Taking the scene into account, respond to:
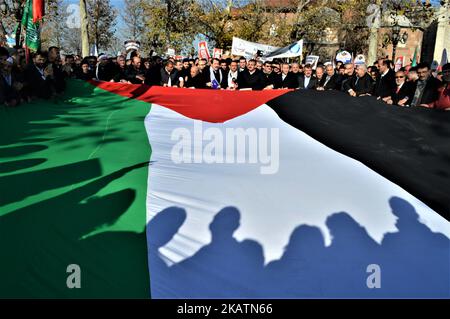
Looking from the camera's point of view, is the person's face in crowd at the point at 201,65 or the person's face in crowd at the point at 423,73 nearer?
the person's face in crowd at the point at 423,73

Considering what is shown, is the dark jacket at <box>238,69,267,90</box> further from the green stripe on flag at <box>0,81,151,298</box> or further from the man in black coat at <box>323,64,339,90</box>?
the green stripe on flag at <box>0,81,151,298</box>

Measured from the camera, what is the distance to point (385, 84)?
6.39 metres

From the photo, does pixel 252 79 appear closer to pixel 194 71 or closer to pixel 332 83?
pixel 194 71

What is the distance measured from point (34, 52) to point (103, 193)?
4.03m

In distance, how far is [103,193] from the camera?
3.11 meters

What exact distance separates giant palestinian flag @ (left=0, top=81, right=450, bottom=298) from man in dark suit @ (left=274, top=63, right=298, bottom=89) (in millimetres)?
2539

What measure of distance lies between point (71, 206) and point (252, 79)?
17.3 feet

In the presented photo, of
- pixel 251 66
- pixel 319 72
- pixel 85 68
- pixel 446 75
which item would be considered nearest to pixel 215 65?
pixel 251 66

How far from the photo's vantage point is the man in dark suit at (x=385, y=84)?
20.6ft

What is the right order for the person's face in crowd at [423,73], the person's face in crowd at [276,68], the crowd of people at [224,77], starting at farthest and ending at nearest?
1. the person's face in crowd at [276,68]
2. the person's face in crowd at [423,73]
3. the crowd of people at [224,77]

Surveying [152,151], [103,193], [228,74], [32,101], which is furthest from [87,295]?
[228,74]

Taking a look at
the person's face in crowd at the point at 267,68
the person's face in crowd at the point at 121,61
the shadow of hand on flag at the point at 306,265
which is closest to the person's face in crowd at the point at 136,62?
the person's face in crowd at the point at 121,61

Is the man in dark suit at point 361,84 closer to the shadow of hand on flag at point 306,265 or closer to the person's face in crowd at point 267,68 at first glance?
the person's face in crowd at point 267,68

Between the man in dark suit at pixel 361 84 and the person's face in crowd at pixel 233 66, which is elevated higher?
the person's face in crowd at pixel 233 66
